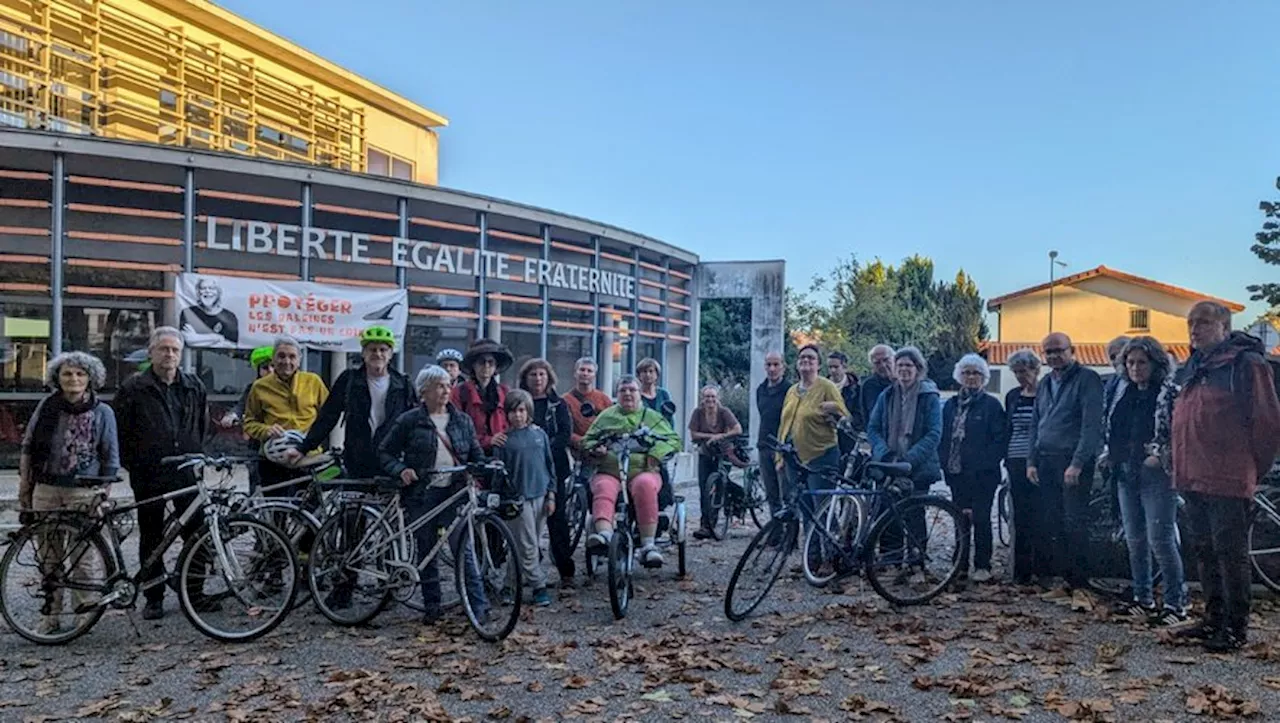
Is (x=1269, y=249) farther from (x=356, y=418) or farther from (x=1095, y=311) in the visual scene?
(x=356, y=418)

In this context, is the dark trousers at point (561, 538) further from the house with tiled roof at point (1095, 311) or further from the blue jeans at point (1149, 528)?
the house with tiled roof at point (1095, 311)

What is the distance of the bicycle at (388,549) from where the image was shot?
225 inches

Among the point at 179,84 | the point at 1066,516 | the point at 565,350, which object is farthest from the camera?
the point at 565,350

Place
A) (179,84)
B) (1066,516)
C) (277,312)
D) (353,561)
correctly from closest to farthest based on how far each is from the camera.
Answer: (353,561) → (1066,516) → (277,312) → (179,84)

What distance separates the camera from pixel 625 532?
20.8 ft

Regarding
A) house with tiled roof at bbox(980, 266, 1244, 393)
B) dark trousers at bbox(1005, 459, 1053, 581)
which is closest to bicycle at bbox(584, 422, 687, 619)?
dark trousers at bbox(1005, 459, 1053, 581)

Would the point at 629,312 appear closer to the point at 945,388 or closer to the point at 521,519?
the point at 521,519

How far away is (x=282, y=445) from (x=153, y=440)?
30.1 inches

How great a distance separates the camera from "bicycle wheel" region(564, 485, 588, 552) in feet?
22.9

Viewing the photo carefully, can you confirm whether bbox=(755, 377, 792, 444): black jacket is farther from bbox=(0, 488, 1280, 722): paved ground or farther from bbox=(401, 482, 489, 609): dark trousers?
bbox=(401, 482, 489, 609): dark trousers

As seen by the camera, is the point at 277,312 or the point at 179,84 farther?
the point at 179,84

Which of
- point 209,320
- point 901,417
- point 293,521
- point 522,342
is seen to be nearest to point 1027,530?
point 901,417

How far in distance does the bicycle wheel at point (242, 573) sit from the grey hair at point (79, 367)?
114 centimetres

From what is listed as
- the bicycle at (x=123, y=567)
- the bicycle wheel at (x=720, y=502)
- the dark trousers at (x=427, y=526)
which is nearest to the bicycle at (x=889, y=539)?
the dark trousers at (x=427, y=526)
